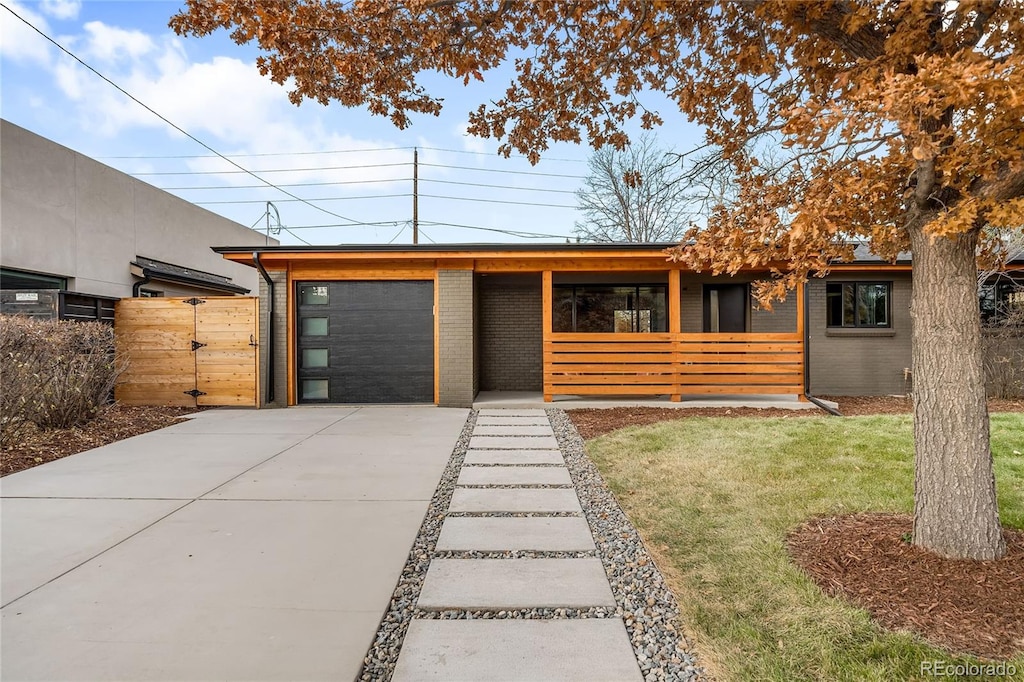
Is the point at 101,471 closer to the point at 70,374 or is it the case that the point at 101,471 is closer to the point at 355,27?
the point at 70,374

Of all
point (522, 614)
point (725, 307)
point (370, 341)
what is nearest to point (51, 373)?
point (370, 341)

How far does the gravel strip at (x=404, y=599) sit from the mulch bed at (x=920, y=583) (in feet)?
6.76

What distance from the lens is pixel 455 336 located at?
28.7 ft

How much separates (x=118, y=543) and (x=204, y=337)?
6503mm

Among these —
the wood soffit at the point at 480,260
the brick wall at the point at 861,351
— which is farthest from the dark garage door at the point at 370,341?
the brick wall at the point at 861,351

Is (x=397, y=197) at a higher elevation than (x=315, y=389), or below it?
higher

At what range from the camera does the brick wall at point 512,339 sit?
11078mm

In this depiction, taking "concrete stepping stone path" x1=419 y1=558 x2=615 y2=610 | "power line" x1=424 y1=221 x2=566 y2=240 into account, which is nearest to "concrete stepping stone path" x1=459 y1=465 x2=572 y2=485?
"concrete stepping stone path" x1=419 y1=558 x2=615 y2=610

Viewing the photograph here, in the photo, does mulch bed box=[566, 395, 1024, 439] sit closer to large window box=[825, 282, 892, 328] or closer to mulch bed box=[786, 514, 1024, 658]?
large window box=[825, 282, 892, 328]

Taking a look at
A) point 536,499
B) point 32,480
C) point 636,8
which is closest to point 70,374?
point 32,480

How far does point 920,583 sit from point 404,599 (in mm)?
2558

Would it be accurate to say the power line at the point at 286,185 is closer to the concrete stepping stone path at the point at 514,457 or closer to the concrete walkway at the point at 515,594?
the concrete stepping stone path at the point at 514,457

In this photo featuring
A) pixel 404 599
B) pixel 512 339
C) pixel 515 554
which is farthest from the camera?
pixel 512 339

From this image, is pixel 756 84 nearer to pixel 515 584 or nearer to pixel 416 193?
pixel 515 584
